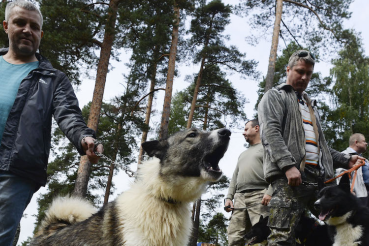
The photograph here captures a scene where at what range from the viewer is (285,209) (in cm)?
327

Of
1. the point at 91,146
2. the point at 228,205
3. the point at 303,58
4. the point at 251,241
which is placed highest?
the point at 303,58

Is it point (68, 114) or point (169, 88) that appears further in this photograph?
point (169, 88)

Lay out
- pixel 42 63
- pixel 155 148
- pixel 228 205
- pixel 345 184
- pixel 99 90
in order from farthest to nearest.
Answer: pixel 99 90, pixel 228 205, pixel 345 184, pixel 155 148, pixel 42 63

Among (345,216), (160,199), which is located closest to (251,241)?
(345,216)

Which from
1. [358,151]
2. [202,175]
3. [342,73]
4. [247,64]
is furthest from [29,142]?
[342,73]

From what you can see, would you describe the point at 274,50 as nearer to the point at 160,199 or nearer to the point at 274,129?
the point at 274,129

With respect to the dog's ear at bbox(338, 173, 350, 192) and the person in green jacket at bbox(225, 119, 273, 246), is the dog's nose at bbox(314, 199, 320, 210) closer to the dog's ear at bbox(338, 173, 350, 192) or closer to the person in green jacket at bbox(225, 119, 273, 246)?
the dog's ear at bbox(338, 173, 350, 192)

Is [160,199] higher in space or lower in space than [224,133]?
lower

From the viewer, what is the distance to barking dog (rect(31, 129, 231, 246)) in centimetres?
292

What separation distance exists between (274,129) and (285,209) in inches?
33.3

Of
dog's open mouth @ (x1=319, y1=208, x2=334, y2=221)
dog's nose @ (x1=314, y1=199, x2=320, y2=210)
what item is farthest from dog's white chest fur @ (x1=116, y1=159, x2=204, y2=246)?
dog's open mouth @ (x1=319, y1=208, x2=334, y2=221)

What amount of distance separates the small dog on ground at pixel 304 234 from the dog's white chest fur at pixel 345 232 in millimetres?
729

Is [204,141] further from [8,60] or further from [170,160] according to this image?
[8,60]

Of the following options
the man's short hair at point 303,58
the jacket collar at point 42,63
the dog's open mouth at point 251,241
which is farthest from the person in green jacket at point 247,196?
the jacket collar at point 42,63
